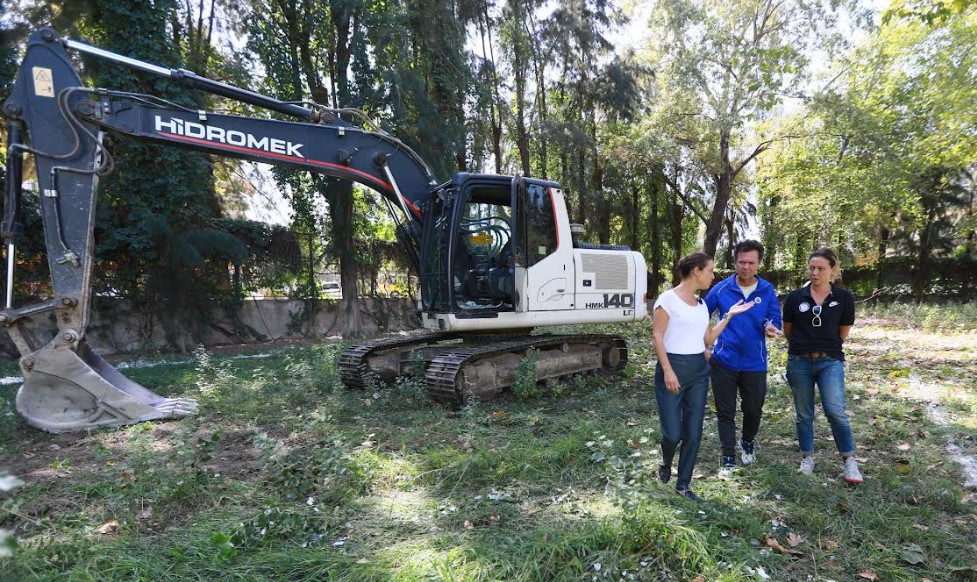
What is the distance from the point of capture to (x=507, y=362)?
6.44 meters

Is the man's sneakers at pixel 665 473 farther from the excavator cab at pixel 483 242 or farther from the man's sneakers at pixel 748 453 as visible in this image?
the excavator cab at pixel 483 242

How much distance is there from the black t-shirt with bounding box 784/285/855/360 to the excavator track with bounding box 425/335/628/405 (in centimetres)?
312

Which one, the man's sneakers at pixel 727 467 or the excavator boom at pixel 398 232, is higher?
the excavator boom at pixel 398 232

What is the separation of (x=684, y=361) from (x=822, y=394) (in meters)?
1.28

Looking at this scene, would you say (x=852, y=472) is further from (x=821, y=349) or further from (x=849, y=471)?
(x=821, y=349)

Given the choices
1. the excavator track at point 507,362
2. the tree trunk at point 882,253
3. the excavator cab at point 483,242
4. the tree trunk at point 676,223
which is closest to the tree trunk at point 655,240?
the tree trunk at point 676,223

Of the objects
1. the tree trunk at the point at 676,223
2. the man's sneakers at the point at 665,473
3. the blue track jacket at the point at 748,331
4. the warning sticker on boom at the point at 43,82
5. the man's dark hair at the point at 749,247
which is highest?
the tree trunk at the point at 676,223

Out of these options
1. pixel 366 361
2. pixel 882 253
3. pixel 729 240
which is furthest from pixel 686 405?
pixel 729 240

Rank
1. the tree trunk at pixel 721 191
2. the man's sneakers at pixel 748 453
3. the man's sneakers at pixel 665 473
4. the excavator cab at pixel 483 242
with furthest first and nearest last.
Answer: the tree trunk at pixel 721 191, the excavator cab at pixel 483 242, the man's sneakers at pixel 748 453, the man's sneakers at pixel 665 473

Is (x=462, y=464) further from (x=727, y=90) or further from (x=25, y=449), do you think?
(x=727, y=90)

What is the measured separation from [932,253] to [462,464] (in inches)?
1032

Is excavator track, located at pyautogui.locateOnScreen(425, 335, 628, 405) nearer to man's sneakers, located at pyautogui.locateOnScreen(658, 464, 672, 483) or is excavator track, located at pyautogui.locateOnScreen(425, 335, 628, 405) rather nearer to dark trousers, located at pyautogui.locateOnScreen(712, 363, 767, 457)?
man's sneakers, located at pyautogui.locateOnScreen(658, 464, 672, 483)

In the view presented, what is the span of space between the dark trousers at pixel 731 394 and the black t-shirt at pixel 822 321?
0.38 metres

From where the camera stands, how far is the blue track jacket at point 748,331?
3.88m
